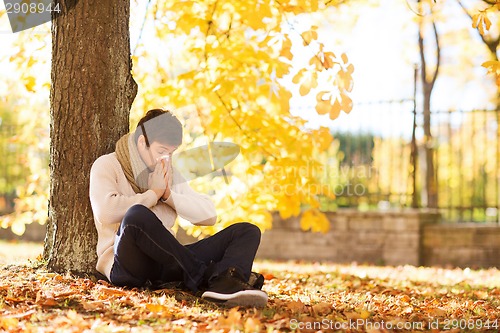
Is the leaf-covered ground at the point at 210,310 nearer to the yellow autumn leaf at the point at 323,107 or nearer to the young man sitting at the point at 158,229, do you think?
the young man sitting at the point at 158,229

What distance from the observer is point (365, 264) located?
8.68 metres

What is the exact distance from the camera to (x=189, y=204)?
13.7 ft

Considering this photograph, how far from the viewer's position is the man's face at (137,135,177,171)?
4.05m

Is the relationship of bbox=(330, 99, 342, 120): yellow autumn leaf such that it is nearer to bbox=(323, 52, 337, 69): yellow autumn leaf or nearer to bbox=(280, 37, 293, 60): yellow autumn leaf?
bbox=(323, 52, 337, 69): yellow autumn leaf

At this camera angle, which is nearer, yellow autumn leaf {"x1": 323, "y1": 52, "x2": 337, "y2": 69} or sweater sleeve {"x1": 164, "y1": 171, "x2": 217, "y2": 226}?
sweater sleeve {"x1": 164, "y1": 171, "x2": 217, "y2": 226}

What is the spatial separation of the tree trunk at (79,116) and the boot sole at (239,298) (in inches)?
45.4

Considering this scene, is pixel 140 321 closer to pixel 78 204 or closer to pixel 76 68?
pixel 78 204

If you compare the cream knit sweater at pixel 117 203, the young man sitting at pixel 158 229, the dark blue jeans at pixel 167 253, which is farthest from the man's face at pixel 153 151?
the dark blue jeans at pixel 167 253

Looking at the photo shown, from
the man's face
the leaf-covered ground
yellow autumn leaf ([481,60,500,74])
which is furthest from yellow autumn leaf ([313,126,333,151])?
the man's face

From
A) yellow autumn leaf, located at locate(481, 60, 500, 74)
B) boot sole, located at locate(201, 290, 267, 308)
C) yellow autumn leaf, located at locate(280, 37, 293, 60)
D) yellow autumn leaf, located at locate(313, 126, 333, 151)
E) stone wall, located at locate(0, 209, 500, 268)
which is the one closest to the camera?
boot sole, located at locate(201, 290, 267, 308)

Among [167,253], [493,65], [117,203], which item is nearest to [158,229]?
[167,253]

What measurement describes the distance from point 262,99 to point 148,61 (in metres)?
1.24

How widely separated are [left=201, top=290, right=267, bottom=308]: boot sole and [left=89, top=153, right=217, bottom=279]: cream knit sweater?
667 millimetres

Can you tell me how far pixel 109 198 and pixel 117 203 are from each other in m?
0.06
